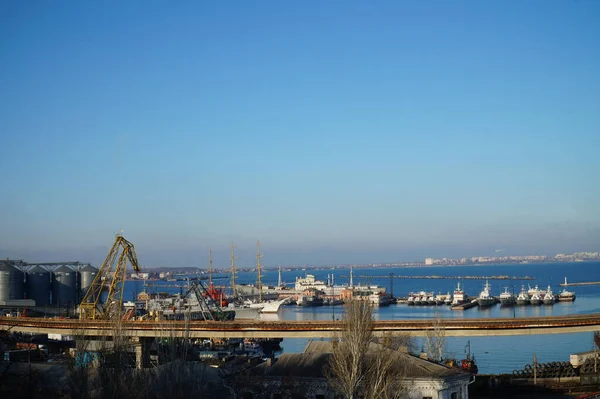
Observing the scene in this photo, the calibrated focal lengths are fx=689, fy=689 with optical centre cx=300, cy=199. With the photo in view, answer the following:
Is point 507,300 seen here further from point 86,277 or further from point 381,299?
point 86,277

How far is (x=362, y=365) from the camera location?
57.6ft

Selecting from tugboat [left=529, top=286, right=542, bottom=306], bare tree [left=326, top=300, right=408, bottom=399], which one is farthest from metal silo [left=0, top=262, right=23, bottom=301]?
tugboat [left=529, top=286, right=542, bottom=306]

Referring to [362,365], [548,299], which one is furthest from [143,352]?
[548,299]

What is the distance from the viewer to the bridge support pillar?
2922 cm

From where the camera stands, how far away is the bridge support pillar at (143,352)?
29219 mm

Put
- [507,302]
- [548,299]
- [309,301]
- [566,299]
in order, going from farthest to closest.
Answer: [309,301]
[566,299]
[548,299]
[507,302]

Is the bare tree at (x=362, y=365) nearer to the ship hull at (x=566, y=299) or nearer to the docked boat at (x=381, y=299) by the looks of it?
the docked boat at (x=381, y=299)

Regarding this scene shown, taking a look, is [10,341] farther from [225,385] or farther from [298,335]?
[225,385]

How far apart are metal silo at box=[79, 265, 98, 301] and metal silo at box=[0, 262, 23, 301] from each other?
552cm

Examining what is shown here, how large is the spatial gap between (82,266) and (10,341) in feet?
123

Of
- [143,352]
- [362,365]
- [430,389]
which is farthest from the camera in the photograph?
[143,352]

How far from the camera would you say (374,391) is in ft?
54.0

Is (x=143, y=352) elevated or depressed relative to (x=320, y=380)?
depressed

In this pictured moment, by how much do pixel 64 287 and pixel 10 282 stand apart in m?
5.17
